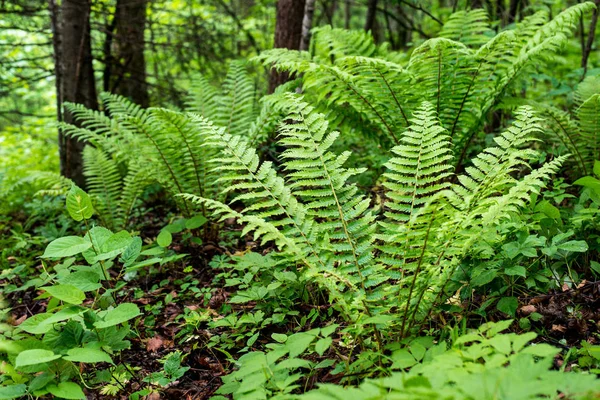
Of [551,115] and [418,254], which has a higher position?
[551,115]

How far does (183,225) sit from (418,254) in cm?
199

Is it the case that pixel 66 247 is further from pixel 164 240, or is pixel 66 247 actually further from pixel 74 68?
pixel 74 68

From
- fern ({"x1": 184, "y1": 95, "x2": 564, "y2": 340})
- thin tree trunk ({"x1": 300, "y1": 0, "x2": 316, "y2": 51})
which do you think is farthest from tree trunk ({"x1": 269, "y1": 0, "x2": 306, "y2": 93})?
fern ({"x1": 184, "y1": 95, "x2": 564, "y2": 340})

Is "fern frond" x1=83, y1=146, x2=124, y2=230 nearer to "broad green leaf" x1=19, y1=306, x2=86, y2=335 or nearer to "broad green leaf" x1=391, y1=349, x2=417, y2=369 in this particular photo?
"broad green leaf" x1=19, y1=306, x2=86, y2=335

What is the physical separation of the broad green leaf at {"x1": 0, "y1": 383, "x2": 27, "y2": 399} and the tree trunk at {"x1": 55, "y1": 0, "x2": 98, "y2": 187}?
10.8 ft

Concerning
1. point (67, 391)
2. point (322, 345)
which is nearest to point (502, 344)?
point (322, 345)

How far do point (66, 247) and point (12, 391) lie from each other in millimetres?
622

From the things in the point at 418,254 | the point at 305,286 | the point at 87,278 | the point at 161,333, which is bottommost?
the point at 161,333

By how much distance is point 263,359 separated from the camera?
176 cm

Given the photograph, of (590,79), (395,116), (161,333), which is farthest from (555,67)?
(161,333)

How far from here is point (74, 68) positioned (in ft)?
15.6

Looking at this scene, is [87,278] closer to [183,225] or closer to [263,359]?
[263,359]

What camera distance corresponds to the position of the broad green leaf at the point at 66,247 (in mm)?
2072

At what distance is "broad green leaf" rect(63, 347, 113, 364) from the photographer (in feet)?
5.92
